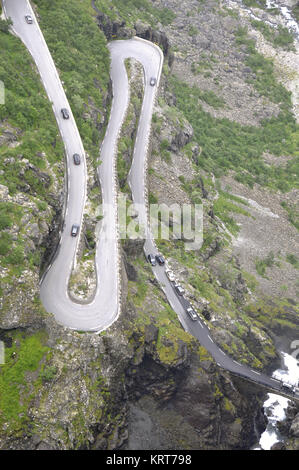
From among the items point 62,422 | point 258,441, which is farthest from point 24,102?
point 258,441

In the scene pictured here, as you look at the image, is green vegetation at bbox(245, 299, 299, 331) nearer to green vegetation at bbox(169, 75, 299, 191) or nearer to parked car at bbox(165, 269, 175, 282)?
parked car at bbox(165, 269, 175, 282)

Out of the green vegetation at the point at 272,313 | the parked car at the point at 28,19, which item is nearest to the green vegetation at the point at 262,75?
the green vegetation at the point at 272,313

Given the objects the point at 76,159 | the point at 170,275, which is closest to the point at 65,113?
the point at 76,159

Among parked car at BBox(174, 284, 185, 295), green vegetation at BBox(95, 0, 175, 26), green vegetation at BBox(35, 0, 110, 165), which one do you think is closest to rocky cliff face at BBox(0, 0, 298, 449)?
parked car at BBox(174, 284, 185, 295)

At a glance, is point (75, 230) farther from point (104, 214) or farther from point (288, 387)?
point (288, 387)

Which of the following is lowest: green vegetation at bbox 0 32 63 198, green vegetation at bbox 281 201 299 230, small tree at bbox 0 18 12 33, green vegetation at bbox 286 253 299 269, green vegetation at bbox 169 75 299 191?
green vegetation at bbox 286 253 299 269
